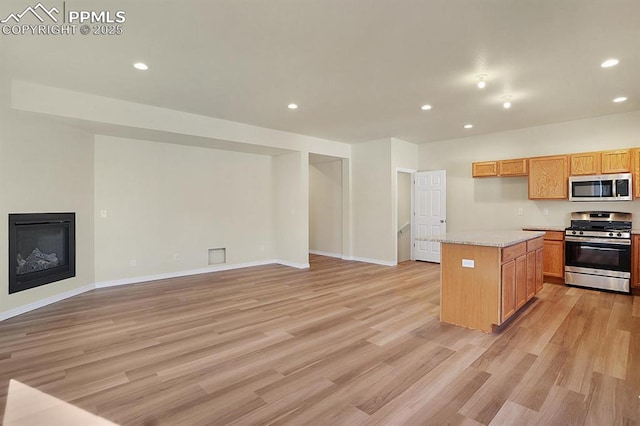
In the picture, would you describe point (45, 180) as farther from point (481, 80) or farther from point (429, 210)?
point (429, 210)

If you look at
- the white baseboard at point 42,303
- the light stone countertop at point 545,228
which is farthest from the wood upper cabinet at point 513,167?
the white baseboard at point 42,303

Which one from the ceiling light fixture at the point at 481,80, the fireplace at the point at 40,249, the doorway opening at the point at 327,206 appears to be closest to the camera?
the ceiling light fixture at the point at 481,80

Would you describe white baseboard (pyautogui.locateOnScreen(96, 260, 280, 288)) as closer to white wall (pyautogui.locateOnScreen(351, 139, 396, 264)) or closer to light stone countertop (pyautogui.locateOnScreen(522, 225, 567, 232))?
white wall (pyautogui.locateOnScreen(351, 139, 396, 264))

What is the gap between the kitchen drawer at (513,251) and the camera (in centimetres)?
327

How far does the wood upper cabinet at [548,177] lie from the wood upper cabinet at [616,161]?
0.48 metres

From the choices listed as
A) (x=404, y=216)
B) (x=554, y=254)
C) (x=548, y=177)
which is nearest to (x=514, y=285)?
(x=554, y=254)

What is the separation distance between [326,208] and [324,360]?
5800 mm

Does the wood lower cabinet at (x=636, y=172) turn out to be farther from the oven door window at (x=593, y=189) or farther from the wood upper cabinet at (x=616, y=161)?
the oven door window at (x=593, y=189)

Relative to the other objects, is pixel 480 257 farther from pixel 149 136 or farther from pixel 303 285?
pixel 149 136

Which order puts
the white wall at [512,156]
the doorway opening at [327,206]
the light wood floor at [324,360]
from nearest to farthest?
the light wood floor at [324,360] → the white wall at [512,156] → the doorway opening at [327,206]

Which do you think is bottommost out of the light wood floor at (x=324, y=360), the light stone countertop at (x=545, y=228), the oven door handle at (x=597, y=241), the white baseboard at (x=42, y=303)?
the light wood floor at (x=324, y=360)

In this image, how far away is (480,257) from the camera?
3303mm

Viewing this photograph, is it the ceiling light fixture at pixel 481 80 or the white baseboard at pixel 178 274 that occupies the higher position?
the ceiling light fixture at pixel 481 80

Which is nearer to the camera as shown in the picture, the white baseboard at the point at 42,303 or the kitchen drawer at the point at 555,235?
the white baseboard at the point at 42,303
